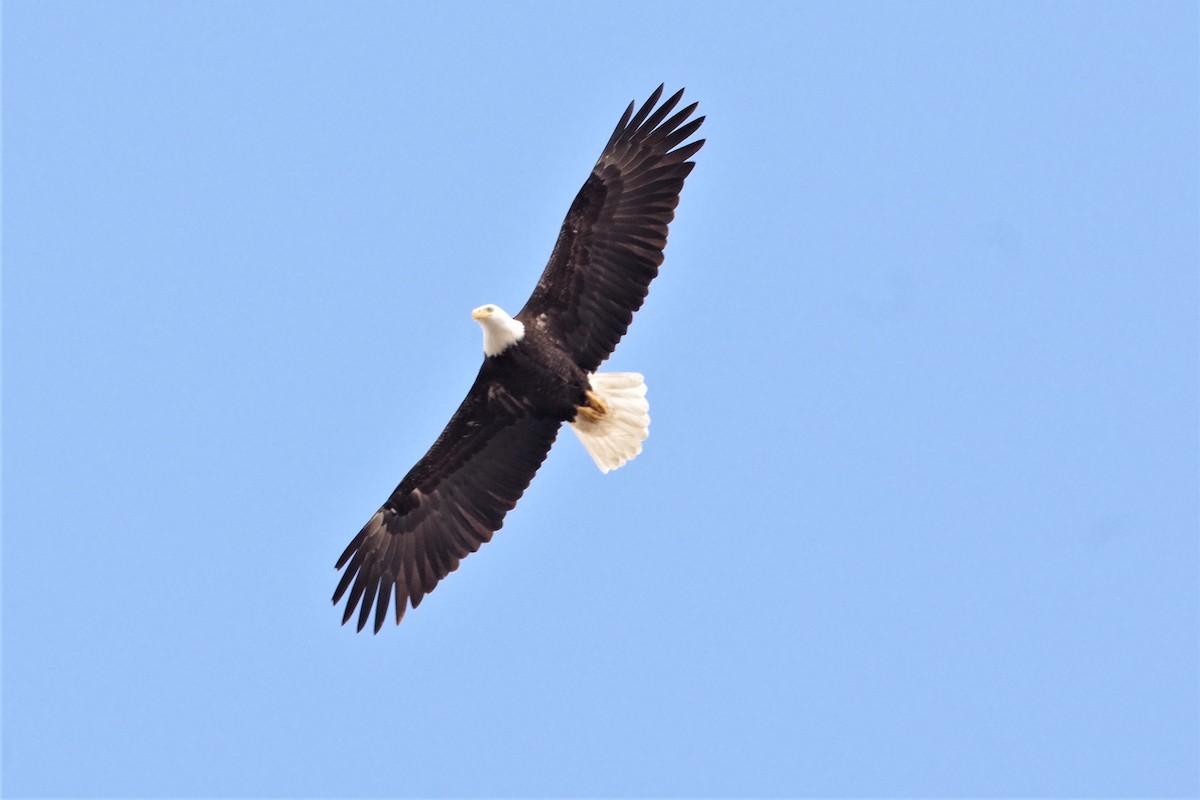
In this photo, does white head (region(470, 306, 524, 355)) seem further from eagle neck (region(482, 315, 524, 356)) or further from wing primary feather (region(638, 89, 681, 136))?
wing primary feather (region(638, 89, 681, 136))

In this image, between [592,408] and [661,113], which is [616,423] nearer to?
[592,408]

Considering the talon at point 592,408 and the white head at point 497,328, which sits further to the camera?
the talon at point 592,408

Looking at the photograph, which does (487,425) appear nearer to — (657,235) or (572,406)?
(572,406)

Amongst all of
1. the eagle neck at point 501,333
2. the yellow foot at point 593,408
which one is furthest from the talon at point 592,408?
the eagle neck at point 501,333

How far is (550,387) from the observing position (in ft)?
47.8

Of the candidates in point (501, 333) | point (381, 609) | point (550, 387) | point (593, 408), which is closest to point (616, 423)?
point (593, 408)

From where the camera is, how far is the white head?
1431 cm

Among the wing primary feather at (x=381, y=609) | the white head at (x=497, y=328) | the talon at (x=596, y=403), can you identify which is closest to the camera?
the white head at (x=497, y=328)

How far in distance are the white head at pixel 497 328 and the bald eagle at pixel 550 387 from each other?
1 cm

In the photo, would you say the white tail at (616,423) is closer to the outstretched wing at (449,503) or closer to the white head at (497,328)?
the outstretched wing at (449,503)

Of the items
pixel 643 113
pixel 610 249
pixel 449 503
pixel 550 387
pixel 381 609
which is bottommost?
pixel 381 609

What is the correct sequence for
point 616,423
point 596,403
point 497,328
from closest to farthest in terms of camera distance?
1. point 497,328
2. point 596,403
3. point 616,423

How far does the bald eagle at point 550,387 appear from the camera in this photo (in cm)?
1450

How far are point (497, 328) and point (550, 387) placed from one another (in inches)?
25.1
